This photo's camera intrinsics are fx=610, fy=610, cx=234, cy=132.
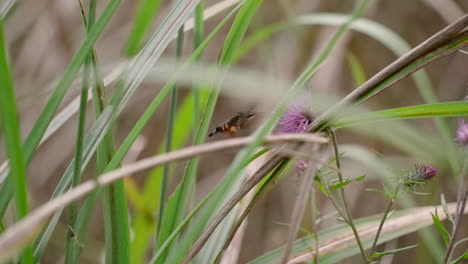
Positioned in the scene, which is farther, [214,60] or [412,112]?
[214,60]

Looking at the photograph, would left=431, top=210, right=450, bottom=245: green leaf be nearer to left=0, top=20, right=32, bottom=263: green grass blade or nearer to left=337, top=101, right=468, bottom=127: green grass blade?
left=337, top=101, right=468, bottom=127: green grass blade

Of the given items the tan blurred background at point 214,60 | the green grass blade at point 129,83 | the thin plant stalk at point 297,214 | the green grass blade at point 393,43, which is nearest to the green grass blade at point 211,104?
the green grass blade at point 129,83

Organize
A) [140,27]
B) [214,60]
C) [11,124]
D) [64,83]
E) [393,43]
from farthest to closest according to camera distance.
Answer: [214,60] < [393,43] < [140,27] < [64,83] < [11,124]

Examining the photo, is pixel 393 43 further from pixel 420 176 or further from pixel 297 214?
pixel 297 214

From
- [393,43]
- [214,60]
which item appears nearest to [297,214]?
[393,43]

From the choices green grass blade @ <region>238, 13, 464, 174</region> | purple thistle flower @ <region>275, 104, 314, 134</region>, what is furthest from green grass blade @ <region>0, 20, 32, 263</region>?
green grass blade @ <region>238, 13, 464, 174</region>

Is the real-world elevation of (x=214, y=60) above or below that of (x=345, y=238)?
above

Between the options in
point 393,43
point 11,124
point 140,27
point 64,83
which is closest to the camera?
point 11,124
